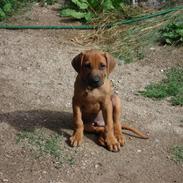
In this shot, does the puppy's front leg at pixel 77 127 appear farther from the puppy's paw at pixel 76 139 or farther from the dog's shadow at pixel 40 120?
the dog's shadow at pixel 40 120

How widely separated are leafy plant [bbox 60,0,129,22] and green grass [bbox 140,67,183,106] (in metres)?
2.46

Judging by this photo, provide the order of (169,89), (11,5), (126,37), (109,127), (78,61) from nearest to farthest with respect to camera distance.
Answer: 1. (78,61)
2. (109,127)
3. (169,89)
4. (126,37)
5. (11,5)

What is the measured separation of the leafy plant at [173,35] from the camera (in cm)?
901

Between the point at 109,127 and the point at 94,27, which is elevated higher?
the point at 109,127

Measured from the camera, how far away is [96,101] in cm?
570

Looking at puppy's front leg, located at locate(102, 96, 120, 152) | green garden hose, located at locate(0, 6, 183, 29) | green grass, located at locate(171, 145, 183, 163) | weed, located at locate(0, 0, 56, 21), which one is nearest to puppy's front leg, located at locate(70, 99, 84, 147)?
puppy's front leg, located at locate(102, 96, 120, 152)

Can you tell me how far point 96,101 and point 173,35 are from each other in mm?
3706

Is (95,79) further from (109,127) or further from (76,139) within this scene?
(76,139)

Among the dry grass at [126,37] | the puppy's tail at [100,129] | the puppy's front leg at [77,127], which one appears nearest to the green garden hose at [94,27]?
the dry grass at [126,37]

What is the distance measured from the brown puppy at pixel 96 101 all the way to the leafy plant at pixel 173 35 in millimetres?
3352

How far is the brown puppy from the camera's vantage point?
5535 mm

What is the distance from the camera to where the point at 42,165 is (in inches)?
217

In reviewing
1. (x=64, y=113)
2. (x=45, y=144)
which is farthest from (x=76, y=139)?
(x=64, y=113)

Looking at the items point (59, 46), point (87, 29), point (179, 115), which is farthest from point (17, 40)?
point (179, 115)
